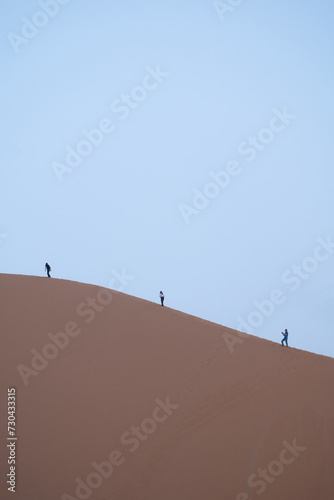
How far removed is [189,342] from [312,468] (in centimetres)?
539

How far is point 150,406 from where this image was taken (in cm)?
1456

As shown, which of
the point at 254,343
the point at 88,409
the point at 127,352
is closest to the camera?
the point at 88,409

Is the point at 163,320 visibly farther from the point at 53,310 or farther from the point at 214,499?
the point at 214,499

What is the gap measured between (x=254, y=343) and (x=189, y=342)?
2.47m

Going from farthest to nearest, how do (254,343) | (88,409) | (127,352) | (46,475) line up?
(254,343) < (127,352) < (88,409) < (46,475)

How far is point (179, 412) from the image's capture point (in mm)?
14594

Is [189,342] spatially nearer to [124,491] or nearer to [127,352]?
[127,352]

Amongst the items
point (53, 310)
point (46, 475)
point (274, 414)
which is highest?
point (53, 310)

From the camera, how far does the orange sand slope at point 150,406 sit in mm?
13180

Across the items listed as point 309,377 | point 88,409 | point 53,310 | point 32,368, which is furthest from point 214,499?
point 53,310

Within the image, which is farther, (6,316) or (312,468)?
(6,316)

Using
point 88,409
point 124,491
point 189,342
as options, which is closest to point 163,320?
point 189,342

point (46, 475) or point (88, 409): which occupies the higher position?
point (88, 409)

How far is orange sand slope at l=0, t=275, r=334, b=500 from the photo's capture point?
43.2ft
